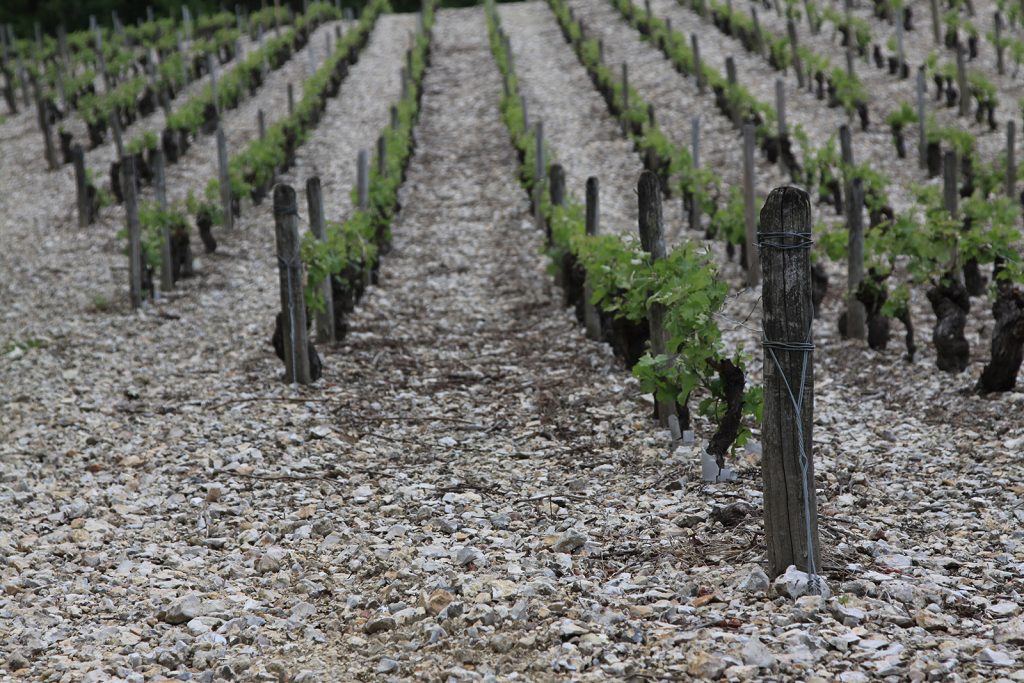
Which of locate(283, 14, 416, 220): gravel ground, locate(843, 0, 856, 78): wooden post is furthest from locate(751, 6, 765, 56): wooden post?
locate(283, 14, 416, 220): gravel ground

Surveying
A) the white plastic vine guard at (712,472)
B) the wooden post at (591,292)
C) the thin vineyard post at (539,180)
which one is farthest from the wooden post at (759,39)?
the white plastic vine guard at (712,472)

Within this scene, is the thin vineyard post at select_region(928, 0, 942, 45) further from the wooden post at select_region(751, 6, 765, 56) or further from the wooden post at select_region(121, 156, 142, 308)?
the wooden post at select_region(121, 156, 142, 308)

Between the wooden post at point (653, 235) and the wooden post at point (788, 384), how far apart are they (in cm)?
226

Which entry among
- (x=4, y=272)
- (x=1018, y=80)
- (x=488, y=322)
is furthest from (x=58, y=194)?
(x=1018, y=80)

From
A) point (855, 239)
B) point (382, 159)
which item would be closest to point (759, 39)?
point (382, 159)

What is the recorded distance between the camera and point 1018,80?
2067 centimetres

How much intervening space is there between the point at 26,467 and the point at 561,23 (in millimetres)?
27564

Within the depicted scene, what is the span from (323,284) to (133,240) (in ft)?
9.66

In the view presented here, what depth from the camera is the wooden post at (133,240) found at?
11172mm

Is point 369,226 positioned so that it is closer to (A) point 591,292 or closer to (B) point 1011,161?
(A) point 591,292

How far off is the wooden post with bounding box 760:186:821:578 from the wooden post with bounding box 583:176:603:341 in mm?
4790

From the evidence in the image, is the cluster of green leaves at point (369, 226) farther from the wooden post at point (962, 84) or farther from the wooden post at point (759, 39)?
the wooden post at point (962, 84)

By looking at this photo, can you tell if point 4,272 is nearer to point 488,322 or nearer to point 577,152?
point 488,322

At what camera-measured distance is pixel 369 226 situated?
12211 millimetres
